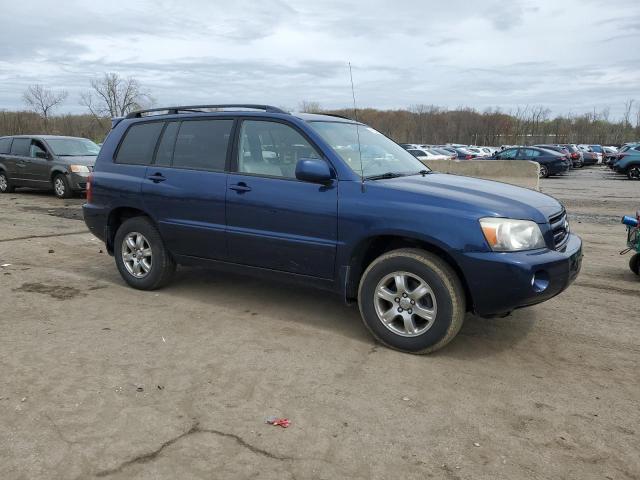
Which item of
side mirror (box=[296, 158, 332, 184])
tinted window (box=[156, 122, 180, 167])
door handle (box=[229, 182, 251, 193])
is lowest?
door handle (box=[229, 182, 251, 193])

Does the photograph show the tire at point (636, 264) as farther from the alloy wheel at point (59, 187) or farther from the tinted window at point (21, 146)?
the tinted window at point (21, 146)

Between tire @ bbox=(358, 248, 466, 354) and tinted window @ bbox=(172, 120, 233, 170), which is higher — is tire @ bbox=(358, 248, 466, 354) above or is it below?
below

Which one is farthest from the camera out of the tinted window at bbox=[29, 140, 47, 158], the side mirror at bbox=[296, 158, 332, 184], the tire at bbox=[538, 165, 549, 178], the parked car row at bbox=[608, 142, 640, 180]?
the tire at bbox=[538, 165, 549, 178]

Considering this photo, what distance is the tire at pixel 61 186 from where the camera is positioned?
1434cm

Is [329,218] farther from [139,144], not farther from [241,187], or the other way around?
[139,144]

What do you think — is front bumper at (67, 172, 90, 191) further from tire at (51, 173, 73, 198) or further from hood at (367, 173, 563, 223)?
hood at (367, 173, 563, 223)

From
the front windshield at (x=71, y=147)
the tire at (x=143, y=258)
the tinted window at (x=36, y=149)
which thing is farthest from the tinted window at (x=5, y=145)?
the tire at (x=143, y=258)

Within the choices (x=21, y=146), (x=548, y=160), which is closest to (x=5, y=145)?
(x=21, y=146)

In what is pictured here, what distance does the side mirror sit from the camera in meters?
4.36

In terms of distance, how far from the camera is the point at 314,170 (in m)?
4.36

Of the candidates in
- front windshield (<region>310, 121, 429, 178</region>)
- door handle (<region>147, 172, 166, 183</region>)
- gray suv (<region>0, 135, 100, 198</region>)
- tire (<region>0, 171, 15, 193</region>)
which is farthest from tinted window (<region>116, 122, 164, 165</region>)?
tire (<region>0, 171, 15, 193</region>)

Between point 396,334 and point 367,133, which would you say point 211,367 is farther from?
point 367,133

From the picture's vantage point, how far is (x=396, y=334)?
424cm

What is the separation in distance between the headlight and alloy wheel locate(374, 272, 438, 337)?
565 mm
